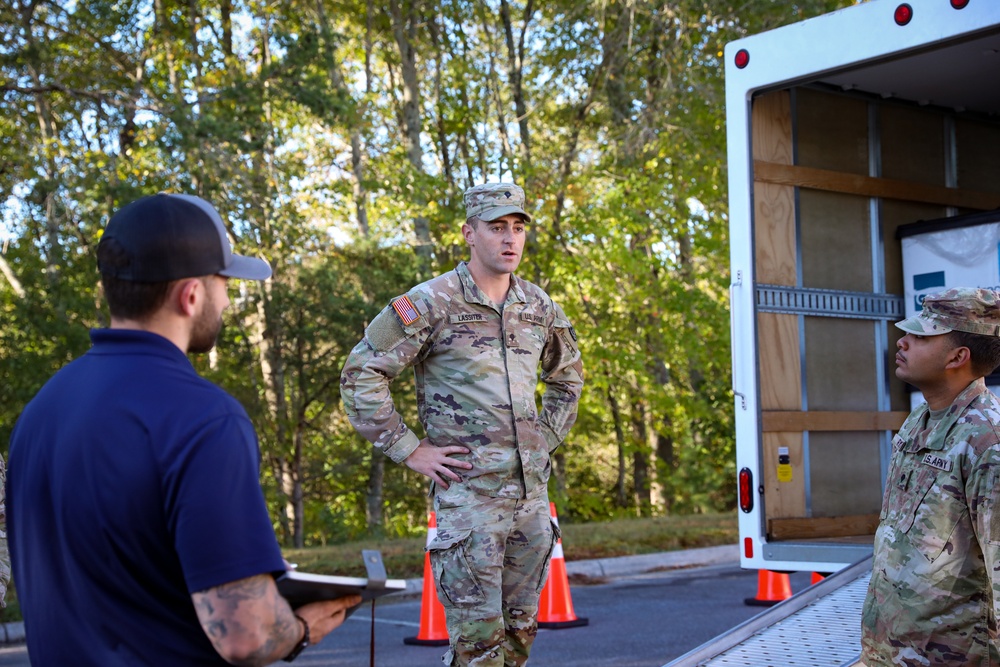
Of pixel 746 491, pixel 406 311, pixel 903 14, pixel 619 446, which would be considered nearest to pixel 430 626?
pixel 746 491

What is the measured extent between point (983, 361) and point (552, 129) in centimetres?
1784

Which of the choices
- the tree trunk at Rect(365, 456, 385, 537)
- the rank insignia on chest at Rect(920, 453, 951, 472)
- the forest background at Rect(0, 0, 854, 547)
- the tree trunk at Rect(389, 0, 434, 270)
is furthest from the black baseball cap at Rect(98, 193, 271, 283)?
the tree trunk at Rect(365, 456, 385, 537)

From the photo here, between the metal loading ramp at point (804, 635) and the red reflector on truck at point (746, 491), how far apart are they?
674mm

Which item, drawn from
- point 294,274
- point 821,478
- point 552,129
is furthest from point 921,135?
point 552,129

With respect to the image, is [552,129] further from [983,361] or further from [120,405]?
[120,405]

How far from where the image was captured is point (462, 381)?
4.41 metres

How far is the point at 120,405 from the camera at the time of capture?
185 centimetres

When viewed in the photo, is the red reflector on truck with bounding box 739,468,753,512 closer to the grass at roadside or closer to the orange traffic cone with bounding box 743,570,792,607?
the orange traffic cone with bounding box 743,570,792,607

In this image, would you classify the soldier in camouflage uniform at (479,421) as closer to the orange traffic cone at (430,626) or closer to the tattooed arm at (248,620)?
the tattooed arm at (248,620)

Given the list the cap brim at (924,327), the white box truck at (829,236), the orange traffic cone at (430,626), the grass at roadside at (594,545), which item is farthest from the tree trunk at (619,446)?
the cap brim at (924,327)

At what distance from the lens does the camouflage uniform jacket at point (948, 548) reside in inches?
120

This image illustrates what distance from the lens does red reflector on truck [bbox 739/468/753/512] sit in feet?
19.3

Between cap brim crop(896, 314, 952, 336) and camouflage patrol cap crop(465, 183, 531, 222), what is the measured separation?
1.64 m

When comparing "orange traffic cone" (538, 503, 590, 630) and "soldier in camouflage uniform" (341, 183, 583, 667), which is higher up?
"soldier in camouflage uniform" (341, 183, 583, 667)
